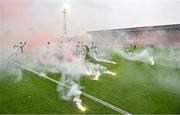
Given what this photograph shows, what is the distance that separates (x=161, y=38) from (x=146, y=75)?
9.51 meters

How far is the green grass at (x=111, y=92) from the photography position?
980cm

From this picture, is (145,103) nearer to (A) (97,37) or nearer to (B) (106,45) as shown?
(B) (106,45)

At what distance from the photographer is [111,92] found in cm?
1136

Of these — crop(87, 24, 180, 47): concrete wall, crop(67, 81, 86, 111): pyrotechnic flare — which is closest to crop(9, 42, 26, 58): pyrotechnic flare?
crop(87, 24, 180, 47): concrete wall

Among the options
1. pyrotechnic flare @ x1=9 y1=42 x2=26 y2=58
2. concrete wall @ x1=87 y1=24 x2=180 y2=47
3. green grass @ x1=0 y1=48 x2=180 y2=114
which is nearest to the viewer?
green grass @ x1=0 y1=48 x2=180 y2=114

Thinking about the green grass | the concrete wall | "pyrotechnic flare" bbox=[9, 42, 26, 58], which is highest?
the concrete wall

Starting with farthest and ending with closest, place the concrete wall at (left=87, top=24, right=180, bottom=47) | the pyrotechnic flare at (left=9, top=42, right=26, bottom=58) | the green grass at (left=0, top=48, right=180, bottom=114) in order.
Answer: the concrete wall at (left=87, top=24, right=180, bottom=47) < the pyrotechnic flare at (left=9, top=42, right=26, bottom=58) < the green grass at (left=0, top=48, right=180, bottom=114)

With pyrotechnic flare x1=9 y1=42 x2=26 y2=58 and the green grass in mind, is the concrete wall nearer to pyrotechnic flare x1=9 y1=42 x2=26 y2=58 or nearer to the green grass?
the green grass

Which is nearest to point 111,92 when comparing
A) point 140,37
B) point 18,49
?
point 18,49

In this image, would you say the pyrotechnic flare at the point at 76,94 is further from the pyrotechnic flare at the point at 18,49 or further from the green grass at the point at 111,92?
the pyrotechnic flare at the point at 18,49

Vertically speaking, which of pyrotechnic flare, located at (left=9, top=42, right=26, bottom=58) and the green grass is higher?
pyrotechnic flare, located at (left=9, top=42, right=26, bottom=58)

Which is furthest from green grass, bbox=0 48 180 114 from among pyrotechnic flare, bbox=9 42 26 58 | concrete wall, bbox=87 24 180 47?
concrete wall, bbox=87 24 180 47

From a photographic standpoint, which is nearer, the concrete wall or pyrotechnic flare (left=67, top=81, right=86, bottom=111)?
pyrotechnic flare (left=67, top=81, right=86, bottom=111)

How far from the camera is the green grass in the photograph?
32.1 ft
